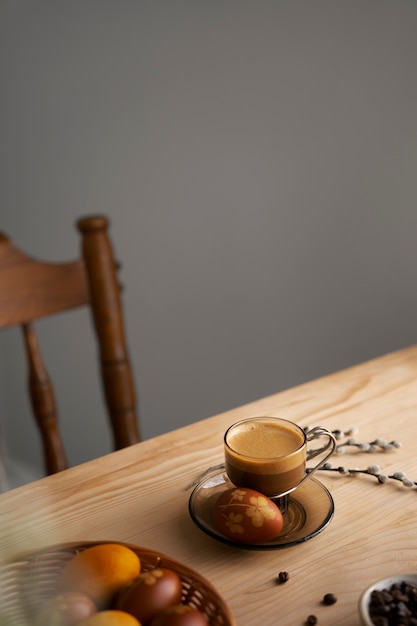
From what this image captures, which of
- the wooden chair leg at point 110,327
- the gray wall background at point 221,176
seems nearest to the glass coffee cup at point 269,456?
the wooden chair leg at point 110,327

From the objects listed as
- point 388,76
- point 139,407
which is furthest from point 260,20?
point 139,407

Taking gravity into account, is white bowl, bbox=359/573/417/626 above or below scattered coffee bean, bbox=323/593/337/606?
above

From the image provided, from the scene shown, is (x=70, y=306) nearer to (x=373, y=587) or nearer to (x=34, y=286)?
(x=34, y=286)

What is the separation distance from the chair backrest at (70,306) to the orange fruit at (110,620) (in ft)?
2.32

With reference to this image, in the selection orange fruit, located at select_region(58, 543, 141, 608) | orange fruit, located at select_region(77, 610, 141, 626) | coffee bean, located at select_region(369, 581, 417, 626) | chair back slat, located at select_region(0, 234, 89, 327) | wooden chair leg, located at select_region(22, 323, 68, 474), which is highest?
chair back slat, located at select_region(0, 234, 89, 327)

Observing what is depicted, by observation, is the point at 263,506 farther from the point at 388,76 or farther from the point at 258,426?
the point at 388,76

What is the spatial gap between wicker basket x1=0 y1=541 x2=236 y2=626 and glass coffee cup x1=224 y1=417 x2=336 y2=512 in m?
0.16

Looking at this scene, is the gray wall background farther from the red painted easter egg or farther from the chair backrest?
the red painted easter egg

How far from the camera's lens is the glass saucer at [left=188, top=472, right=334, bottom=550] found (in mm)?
750

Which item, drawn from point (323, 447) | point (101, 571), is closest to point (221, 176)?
point (323, 447)

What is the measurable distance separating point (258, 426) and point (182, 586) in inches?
10.3

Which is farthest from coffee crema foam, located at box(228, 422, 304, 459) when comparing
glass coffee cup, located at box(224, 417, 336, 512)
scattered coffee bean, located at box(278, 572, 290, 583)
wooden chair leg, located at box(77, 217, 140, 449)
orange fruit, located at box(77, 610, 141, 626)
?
wooden chair leg, located at box(77, 217, 140, 449)

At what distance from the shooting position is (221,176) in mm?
1857

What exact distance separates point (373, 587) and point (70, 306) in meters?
0.78
